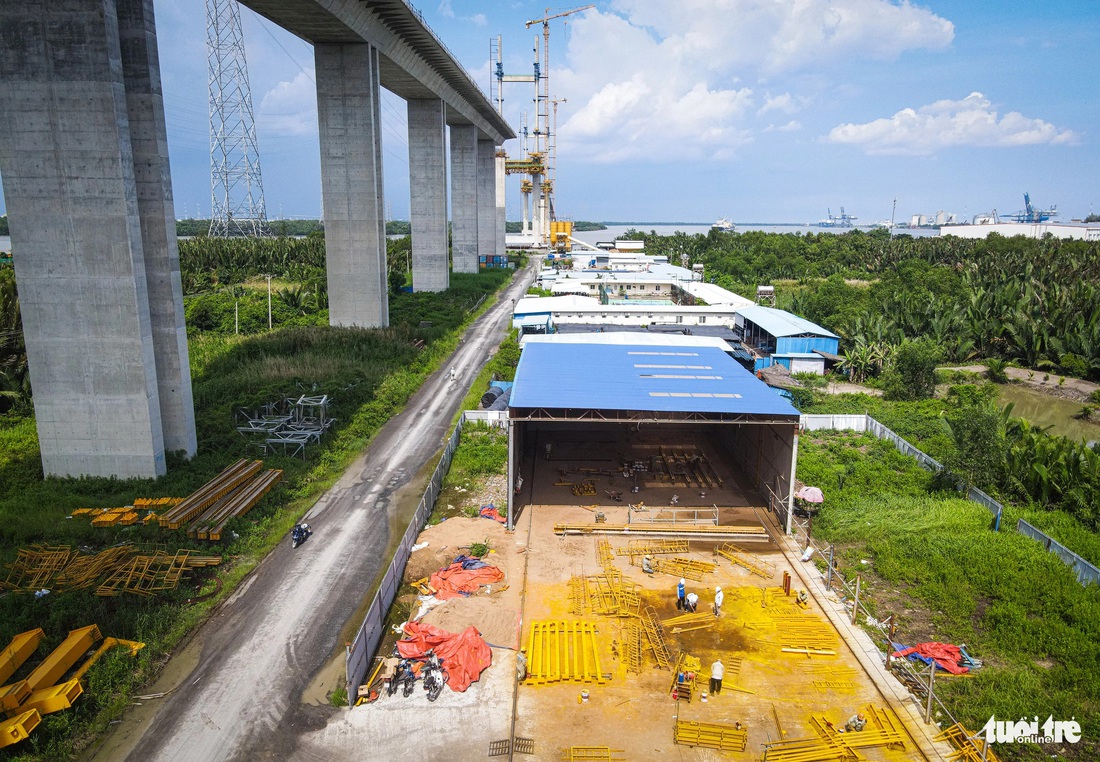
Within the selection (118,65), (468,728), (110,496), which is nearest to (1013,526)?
(468,728)

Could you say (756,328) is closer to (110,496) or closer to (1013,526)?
(1013,526)

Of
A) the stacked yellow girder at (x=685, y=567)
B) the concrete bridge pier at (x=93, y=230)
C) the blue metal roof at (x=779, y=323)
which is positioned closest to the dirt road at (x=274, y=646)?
the concrete bridge pier at (x=93, y=230)

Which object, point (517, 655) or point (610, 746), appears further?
point (517, 655)

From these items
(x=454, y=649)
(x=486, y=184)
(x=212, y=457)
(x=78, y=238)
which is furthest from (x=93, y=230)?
(x=486, y=184)

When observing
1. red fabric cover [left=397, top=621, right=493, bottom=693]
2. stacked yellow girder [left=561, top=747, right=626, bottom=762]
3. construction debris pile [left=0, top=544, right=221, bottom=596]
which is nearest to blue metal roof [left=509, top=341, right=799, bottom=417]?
red fabric cover [left=397, top=621, right=493, bottom=693]

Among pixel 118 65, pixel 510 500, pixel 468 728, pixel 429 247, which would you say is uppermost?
pixel 118 65

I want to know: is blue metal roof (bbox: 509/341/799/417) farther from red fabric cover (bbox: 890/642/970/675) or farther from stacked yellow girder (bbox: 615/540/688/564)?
red fabric cover (bbox: 890/642/970/675)

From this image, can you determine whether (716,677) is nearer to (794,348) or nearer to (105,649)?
(105,649)
